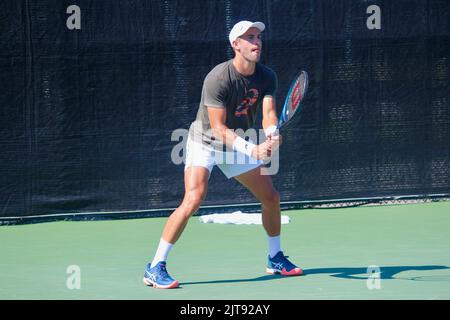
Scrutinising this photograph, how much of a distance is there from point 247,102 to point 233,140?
1.31 ft

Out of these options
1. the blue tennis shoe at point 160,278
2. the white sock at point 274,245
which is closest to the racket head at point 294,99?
the white sock at point 274,245

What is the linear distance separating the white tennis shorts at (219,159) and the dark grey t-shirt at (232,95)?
49 mm

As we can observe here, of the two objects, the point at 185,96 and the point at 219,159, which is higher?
the point at 185,96

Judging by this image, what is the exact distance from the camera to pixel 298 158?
934 centimetres

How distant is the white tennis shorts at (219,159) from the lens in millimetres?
6305

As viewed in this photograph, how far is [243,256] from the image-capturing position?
7.19m

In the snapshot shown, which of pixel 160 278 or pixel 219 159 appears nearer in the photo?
pixel 160 278

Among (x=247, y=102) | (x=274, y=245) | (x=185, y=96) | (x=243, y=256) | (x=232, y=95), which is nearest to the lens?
(x=232, y=95)

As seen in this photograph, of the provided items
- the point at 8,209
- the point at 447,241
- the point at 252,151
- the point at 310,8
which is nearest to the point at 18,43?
the point at 8,209

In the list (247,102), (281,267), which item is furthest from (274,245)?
(247,102)

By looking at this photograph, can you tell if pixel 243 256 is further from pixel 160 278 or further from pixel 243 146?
pixel 243 146

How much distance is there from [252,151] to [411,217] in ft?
10.9

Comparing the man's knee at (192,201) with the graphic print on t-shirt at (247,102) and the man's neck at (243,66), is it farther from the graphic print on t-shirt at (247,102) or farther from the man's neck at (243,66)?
the man's neck at (243,66)

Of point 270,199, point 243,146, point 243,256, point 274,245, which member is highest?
point 243,146
